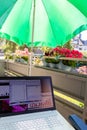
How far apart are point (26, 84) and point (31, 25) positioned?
206cm

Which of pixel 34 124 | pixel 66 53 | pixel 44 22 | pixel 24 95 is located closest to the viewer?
pixel 34 124

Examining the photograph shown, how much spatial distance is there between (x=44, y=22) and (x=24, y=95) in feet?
6.63

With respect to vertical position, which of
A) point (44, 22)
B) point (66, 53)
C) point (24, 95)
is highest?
point (44, 22)

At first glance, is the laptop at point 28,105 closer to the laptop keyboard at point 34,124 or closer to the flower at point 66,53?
the laptop keyboard at point 34,124

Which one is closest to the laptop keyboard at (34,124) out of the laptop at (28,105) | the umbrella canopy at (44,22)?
the laptop at (28,105)

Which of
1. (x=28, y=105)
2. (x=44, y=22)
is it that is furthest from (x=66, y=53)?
(x=28, y=105)

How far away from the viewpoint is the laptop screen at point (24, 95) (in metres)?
1.29

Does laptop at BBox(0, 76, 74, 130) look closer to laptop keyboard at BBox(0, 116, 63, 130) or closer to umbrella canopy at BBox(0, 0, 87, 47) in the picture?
laptop keyboard at BBox(0, 116, 63, 130)

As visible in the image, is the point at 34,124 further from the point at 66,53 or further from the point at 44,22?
the point at 44,22

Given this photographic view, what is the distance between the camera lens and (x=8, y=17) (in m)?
3.05

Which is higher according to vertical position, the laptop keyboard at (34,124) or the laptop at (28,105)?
the laptop at (28,105)

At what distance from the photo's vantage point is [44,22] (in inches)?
126

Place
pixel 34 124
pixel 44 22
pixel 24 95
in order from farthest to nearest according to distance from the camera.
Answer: pixel 44 22 → pixel 24 95 → pixel 34 124

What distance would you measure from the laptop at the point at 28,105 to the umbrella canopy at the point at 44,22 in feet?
4.38
